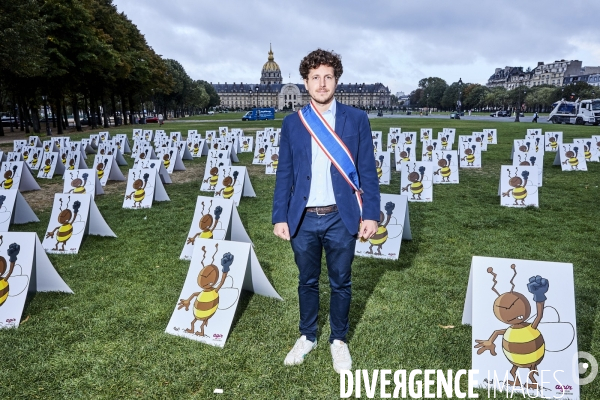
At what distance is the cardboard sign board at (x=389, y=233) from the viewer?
18.6ft

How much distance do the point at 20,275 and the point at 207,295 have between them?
79.4 inches

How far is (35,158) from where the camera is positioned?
590 inches

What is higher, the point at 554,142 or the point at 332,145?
the point at 332,145

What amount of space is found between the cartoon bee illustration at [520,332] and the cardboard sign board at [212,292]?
2138 millimetres

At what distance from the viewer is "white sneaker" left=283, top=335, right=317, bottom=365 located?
3.32 metres

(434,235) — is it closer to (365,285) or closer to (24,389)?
(365,285)

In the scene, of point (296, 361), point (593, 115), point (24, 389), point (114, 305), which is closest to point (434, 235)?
point (296, 361)

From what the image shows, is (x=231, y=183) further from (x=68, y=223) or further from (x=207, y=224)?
(x=68, y=223)

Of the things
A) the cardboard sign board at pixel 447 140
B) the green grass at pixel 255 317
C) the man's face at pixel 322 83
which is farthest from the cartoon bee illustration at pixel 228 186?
the cardboard sign board at pixel 447 140

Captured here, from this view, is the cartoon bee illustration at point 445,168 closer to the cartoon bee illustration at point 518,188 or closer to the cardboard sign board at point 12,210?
the cartoon bee illustration at point 518,188

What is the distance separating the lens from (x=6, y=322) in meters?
3.91

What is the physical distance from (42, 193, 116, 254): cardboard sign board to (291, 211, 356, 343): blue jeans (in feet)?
14.2

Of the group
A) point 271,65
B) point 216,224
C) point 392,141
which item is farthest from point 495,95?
point 271,65

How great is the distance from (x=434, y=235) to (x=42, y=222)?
24.2 feet
